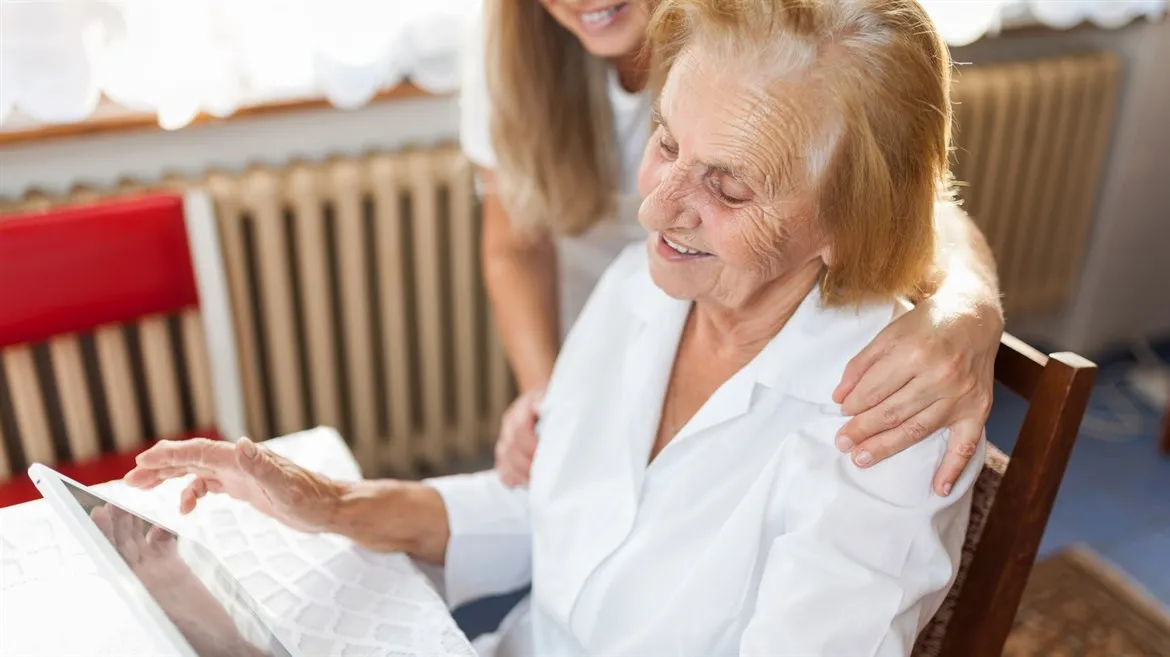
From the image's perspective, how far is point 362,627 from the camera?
935 millimetres

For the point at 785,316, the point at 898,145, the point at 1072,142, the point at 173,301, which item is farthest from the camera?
the point at 1072,142

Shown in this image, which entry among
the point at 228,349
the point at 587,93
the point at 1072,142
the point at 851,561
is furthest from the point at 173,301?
the point at 1072,142

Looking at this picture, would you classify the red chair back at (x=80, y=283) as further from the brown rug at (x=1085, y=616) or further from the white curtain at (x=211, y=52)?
the brown rug at (x=1085, y=616)

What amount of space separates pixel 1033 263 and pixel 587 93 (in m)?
1.91

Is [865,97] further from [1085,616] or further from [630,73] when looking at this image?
[1085,616]

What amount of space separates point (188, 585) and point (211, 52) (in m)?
1.21

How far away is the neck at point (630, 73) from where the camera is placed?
1382 mm

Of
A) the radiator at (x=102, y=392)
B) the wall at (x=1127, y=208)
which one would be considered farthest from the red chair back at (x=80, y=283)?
the wall at (x=1127, y=208)

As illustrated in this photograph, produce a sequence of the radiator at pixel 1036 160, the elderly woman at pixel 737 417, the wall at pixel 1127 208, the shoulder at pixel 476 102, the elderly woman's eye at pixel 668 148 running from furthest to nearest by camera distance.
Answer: the wall at pixel 1127 208 → the radiator at pixel 1036 160 → the shoulder at pixel 476 102 → the elderly woman's eye at pixel 668 148 → the elderly woman at pixel 737 417

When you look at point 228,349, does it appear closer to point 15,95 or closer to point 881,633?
point 15,95

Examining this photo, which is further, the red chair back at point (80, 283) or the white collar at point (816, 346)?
the red chair back at point (80, 283)

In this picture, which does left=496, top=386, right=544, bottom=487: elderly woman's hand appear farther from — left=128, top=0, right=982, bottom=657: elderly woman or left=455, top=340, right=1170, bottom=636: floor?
left=455, top=340, right=1170, bottom=636: floor

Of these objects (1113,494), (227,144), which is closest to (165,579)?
(227,144)

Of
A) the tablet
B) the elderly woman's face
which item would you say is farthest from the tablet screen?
the elderly woman's face
